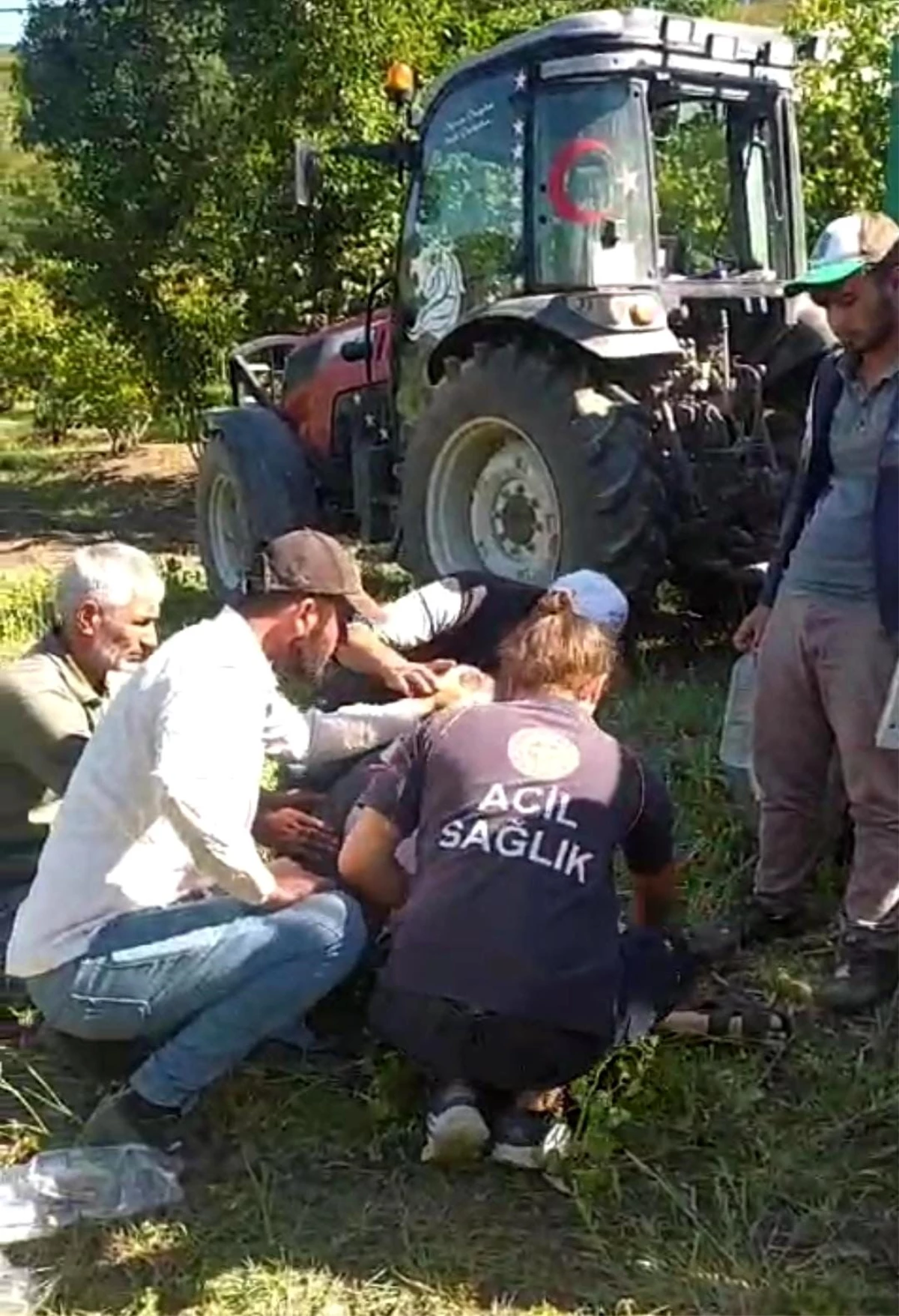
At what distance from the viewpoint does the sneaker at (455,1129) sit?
3.12 m

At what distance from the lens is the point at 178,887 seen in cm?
336

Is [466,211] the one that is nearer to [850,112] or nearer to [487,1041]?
[850,112]

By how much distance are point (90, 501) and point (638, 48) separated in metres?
8.19

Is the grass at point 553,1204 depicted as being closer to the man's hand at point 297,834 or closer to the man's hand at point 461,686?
the man's hand at point 297,834

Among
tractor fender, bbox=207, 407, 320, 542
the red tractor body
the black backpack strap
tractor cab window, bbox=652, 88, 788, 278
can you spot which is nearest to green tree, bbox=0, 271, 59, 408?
the red tractor body

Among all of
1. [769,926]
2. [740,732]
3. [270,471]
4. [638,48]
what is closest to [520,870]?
[769,926]

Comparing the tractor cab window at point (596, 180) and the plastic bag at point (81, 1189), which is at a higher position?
the tractor cab window at point (596, 180)

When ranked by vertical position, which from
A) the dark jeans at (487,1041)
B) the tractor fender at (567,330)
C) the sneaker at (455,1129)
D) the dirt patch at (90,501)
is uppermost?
the tractor fender at (567,330)

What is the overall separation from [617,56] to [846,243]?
2728 mm

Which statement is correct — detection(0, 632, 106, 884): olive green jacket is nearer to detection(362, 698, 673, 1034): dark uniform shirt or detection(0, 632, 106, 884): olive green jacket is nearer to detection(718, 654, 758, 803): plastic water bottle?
detection(362, 698, 673, 1034): dark uniform shirt

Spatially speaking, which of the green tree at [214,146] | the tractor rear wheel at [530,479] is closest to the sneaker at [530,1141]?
the tractor rear wheel at [530,479]

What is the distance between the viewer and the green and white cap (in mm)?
3717

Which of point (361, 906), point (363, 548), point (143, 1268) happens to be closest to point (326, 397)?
point (363, 548)

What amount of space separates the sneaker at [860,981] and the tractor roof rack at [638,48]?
3.49 m
